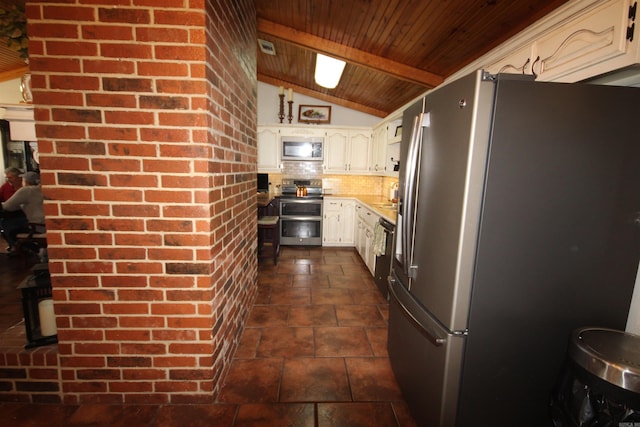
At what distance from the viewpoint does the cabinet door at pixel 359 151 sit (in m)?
5.22

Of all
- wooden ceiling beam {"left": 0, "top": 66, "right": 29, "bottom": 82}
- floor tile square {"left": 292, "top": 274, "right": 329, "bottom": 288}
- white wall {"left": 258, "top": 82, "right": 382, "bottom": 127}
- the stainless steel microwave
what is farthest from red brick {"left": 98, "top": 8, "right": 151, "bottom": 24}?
wooden ceiling beam {"left": 0, "top": 66, "right": 29, "bottom": 82}

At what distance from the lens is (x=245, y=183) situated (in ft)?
7.86

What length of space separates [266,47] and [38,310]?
3746 mm

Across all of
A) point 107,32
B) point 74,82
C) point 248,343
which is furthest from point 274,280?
point 107,32

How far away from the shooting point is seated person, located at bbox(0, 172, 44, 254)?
11.7 feet

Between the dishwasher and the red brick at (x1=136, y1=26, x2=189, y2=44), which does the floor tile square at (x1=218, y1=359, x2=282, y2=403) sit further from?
the red brick at (x1=136, y1=26, x2=189, y2=44)

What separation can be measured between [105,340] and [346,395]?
1.44 metres

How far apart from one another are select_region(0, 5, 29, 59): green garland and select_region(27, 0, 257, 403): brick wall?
44 centimetres

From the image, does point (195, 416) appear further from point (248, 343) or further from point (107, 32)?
point (107, 32)

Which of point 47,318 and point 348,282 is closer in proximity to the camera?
point 47,318

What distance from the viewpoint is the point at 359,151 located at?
207 inches

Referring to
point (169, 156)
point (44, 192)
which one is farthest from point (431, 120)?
point (44, 192)

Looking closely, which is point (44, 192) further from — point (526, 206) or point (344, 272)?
point (344, 272)

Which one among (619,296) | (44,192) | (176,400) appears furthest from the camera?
(176,400)
